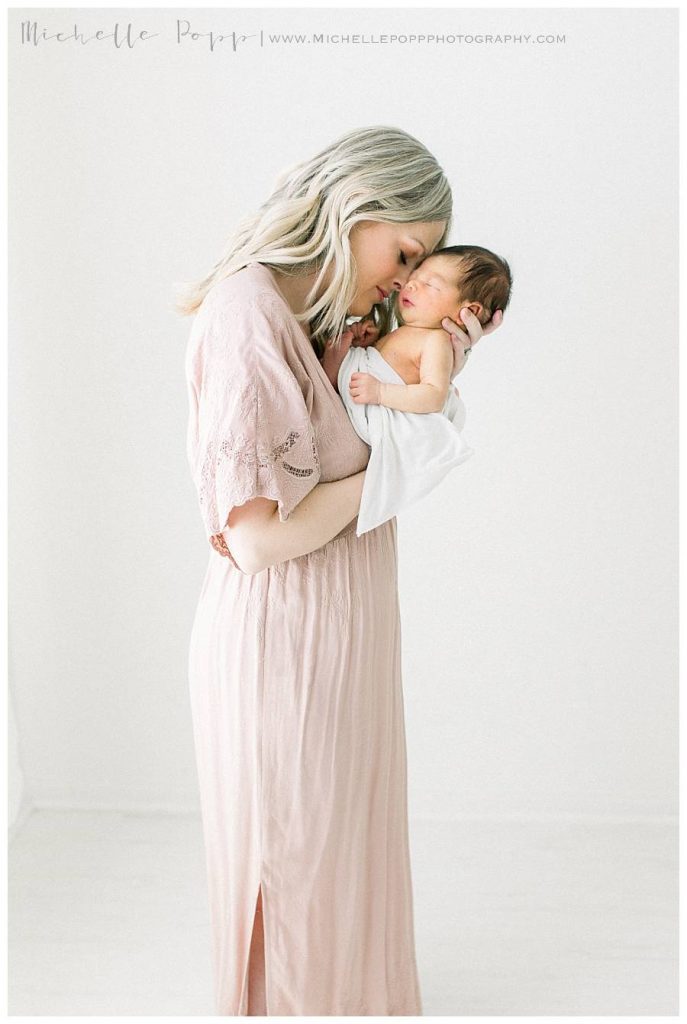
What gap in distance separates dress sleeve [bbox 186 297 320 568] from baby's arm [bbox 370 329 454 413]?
0.18 m

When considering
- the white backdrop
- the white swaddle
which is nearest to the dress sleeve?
the white swaddle

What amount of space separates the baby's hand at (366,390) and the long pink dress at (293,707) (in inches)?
1.4

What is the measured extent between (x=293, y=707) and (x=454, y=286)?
68 cm

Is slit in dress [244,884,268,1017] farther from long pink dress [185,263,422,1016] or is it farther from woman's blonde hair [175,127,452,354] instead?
woman's blonde hair [175,127,452,354]

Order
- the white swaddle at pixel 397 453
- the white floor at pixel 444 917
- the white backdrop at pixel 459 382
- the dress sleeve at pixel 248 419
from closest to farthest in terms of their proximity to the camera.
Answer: the dress sleeve at pixel 248 419 → the white swaddle at pixel 397 453 → the white floor at pixel 444 917 → the white backdrop at pixel 459 382

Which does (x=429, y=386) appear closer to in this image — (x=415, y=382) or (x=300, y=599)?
(x=415, y=382)

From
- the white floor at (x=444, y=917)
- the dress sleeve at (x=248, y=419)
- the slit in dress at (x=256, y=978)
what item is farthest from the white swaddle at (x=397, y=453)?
the white floor at (x=444, y=917)

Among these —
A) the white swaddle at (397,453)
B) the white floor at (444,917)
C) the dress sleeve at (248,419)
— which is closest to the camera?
the dress sleeve at (248,419)

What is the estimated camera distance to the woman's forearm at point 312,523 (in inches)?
60.8

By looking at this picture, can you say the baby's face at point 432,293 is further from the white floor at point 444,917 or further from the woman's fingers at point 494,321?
the white floor at point 444,917

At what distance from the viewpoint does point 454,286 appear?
167 cm

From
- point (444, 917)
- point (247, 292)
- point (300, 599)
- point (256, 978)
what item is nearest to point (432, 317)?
point (247, 292)

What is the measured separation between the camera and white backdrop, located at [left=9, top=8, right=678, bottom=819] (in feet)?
7.60

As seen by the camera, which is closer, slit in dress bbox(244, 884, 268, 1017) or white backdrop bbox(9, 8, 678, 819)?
slit in dress bbox(244, 884, 268, 1017)
